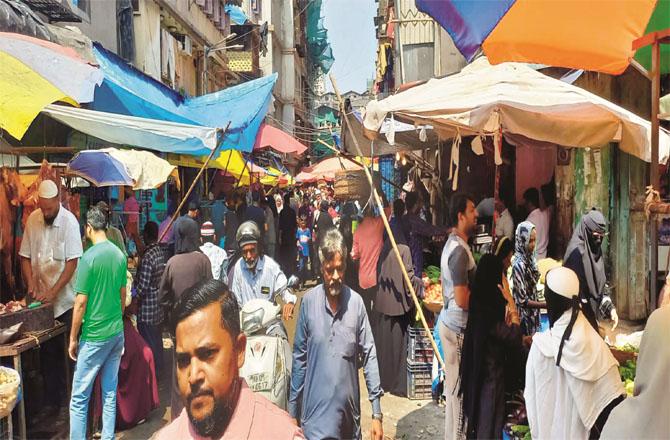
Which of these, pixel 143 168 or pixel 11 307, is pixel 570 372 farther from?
pixel 143 168

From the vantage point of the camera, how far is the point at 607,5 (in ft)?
9.68

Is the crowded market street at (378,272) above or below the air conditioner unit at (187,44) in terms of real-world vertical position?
below

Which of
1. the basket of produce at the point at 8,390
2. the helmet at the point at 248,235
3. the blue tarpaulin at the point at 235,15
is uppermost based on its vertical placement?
the blue tarpaulin at the point at 235,15

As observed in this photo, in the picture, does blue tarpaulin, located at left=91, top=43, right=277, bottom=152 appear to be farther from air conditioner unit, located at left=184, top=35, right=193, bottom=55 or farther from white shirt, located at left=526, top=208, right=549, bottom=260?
air conditioner unit, located at left=184, top=35, right=193, bottom=55

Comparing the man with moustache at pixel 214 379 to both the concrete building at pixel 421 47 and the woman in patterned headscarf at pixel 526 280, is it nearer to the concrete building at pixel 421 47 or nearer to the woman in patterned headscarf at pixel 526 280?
the woman in patterned headscarf at pixel 526 280

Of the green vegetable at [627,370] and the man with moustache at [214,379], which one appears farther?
the green vegetable at [627,370]

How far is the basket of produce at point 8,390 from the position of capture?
3.72 m

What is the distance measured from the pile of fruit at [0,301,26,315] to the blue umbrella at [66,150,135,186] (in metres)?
2.12

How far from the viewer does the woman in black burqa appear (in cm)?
388

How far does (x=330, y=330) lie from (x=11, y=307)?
125 inches

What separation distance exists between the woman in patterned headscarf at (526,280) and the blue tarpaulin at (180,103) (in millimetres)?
3687

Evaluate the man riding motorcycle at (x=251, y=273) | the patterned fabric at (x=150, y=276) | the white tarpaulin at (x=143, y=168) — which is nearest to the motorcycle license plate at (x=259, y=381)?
the man riding motorcycle at (x=251, y=273)

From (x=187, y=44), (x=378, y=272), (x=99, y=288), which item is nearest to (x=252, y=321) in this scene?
(x=99, y=288)

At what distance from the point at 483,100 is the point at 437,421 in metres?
3.15
